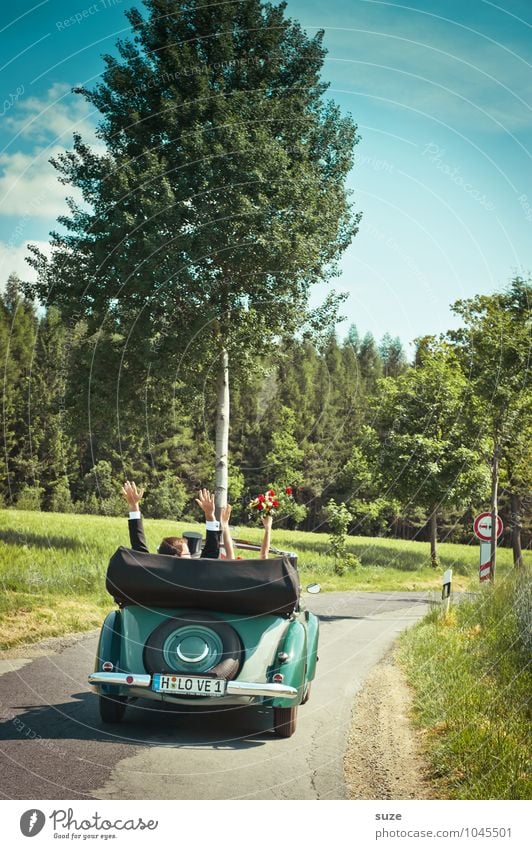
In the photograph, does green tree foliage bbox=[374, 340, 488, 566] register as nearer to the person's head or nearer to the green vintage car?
the person's head

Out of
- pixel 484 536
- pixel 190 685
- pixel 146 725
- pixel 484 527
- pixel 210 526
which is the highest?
pixel 210 526

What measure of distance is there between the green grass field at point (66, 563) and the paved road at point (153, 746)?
2168mm

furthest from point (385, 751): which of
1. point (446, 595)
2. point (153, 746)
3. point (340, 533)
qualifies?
point (340, 533)

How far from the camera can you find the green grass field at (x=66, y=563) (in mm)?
9836

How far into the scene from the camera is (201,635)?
520 cm

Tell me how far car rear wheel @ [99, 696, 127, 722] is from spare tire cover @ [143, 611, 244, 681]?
47 centimetres

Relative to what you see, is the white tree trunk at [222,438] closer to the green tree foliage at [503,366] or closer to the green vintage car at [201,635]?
the green tree foliage at [503,366]

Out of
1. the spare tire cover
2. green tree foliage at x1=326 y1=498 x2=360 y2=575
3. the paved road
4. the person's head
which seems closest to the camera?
the paved road

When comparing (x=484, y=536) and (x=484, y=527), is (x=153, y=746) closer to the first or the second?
(x=484, y=536)

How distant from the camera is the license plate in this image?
4977mm

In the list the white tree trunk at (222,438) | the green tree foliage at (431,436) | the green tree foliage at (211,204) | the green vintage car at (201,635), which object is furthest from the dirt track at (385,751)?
the white tree trunk at (222,438)

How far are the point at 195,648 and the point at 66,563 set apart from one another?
8.05m

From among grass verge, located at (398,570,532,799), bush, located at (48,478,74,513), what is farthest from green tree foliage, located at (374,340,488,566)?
bush, located at (48,478,74,513)

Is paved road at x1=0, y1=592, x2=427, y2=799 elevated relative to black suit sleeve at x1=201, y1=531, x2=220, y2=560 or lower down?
lower down
